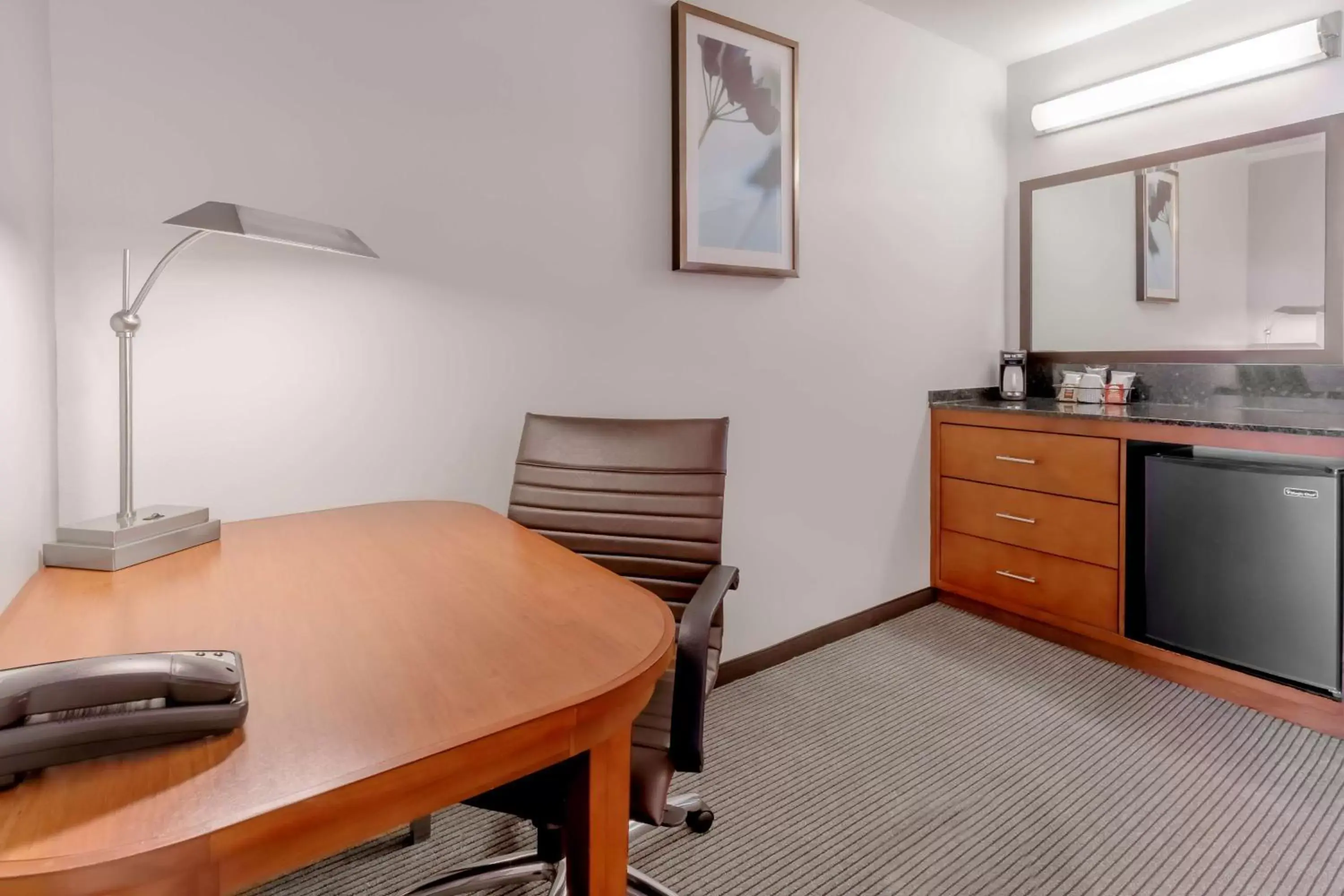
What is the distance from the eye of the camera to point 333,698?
0.75 m

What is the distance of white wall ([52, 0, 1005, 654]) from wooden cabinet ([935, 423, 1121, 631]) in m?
0.26

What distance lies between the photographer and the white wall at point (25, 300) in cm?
108

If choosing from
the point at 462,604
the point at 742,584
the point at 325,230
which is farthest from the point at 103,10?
the point at 742,584

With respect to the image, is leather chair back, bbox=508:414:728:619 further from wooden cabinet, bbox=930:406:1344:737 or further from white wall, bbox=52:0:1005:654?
wooden cabinet, bbox=930:406:1344:737

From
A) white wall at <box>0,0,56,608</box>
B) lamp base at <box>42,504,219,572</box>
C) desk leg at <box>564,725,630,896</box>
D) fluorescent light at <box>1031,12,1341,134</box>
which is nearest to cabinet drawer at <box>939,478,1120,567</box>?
fluorescent light at <box>1031,12,1341,134</box>

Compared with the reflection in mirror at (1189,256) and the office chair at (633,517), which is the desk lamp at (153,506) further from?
the reflection in mirror at (1189,256)

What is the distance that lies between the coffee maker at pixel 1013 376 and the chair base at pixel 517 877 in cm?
261

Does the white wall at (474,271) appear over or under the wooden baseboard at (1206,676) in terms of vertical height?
over

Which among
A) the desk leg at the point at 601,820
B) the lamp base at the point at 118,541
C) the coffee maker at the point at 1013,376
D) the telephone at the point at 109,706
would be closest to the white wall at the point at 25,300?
the lamp base at the point at 118,541

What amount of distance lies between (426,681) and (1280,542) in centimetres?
254

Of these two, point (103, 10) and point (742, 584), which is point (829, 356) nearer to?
point (742, 584)

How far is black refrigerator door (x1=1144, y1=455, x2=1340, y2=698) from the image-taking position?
2.14 metres

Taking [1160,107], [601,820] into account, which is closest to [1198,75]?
[1160,107]

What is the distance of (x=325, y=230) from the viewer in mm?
1382
